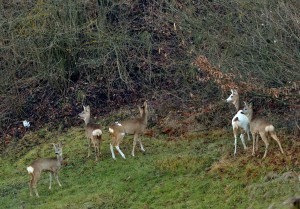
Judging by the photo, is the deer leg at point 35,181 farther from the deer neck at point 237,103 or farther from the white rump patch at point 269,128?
the white rump patch at point 269,128

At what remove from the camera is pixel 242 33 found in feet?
58.1

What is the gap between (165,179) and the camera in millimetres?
15570

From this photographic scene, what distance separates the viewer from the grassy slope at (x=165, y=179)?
1391 centimetres

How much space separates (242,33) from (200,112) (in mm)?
2271

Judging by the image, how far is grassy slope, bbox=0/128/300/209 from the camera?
1391cm

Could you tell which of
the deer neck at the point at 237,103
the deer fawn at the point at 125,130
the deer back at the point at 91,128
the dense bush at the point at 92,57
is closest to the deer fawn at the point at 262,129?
the deer neck at the point at 237,103

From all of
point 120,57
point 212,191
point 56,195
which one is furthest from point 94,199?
point 120,57

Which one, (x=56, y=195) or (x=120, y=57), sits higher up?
(x=120, y=57)

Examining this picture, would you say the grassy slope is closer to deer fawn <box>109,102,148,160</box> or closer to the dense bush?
deer fawn <box>109,102,148,160</box>

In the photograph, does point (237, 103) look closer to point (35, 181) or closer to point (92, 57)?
point (35, 181)

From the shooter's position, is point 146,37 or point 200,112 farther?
point 146,37

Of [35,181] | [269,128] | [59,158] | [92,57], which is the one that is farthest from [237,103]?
[92,57]

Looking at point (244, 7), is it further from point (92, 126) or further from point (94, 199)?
point (94, 199)

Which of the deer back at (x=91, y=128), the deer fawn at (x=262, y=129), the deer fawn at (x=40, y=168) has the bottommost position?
the deer fawn at (x=40, y=168)
